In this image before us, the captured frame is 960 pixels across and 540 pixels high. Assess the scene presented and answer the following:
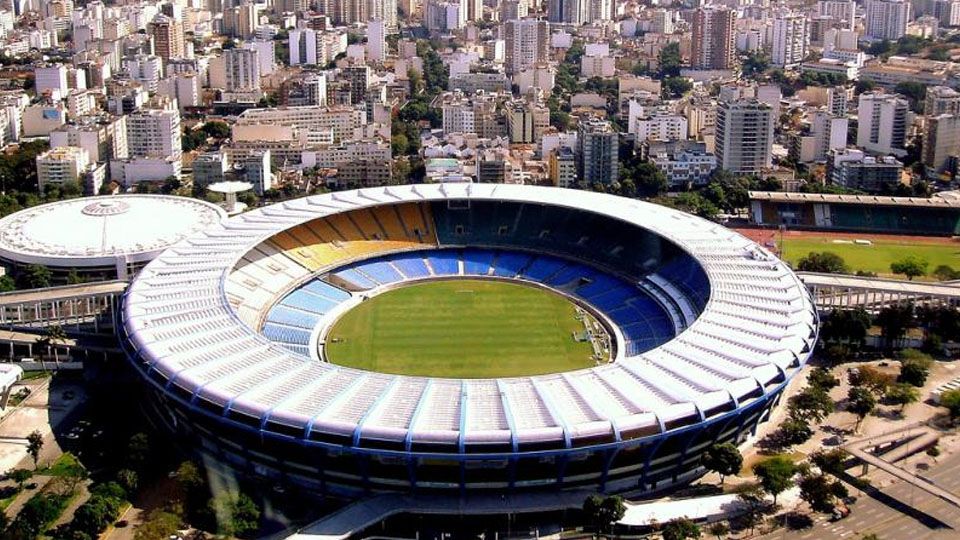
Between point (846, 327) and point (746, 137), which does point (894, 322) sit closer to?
point (846, 327)

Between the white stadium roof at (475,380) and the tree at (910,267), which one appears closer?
the white stadium roof at (475,380)

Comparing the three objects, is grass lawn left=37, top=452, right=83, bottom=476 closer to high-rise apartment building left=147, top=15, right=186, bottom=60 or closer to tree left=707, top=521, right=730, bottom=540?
tree left=707, top=521, right=730, bottom=540

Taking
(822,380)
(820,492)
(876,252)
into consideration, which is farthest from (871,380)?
(876,252)

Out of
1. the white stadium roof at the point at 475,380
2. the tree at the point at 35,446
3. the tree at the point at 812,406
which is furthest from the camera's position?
the tree at the point at 812,406

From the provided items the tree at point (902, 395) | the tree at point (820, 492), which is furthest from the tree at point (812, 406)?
the tree at point (820, 492)

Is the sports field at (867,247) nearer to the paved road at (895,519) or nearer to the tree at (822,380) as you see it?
the tree at (822,380)
